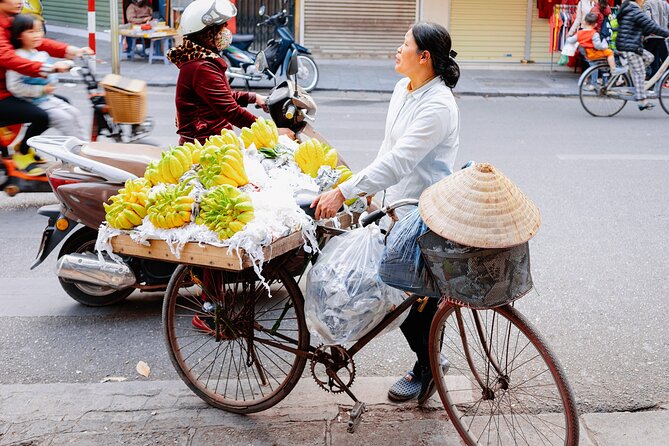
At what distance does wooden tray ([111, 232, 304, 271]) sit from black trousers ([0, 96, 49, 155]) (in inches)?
148

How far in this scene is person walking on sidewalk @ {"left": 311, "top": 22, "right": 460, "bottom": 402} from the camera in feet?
11.5

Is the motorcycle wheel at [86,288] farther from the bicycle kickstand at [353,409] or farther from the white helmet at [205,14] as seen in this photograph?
the bicycle kickstand at [353,409]

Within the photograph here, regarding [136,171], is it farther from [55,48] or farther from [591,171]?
[591,171]

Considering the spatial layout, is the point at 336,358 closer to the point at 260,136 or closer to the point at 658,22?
the point at 260,136

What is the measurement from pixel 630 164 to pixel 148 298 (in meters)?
5.63

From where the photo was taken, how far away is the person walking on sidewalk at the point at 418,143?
11.5 feet

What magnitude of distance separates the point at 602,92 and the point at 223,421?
9.39m

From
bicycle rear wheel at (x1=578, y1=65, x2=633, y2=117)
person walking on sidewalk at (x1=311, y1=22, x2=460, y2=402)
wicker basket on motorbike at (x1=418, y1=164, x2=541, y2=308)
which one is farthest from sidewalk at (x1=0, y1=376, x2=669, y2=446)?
bicycle rear wheel at (x1=578, y1=65, x2=633, y2=117)

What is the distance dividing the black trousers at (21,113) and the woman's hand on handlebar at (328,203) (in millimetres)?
4086

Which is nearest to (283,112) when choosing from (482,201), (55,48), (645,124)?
(482,201)

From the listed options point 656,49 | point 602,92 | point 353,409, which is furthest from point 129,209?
point 656,49

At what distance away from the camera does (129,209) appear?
11.1 feet

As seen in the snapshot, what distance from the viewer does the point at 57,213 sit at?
16.0 feet

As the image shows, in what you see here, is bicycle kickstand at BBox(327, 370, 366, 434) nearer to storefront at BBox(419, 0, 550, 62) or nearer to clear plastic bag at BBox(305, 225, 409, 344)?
clear plastic bag at BBox(305, 225, 409, 344)
